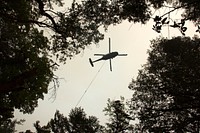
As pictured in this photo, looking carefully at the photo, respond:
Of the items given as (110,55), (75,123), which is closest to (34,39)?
(110,55)

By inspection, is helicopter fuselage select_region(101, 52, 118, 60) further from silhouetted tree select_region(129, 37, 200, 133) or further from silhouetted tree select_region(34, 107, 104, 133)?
silhouetted tree select_region(34, 107, 104, 133)

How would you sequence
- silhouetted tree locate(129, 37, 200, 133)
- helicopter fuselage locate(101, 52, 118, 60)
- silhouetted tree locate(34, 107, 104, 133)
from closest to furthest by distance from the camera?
helicopter fuselage locate(101, 52, 118, 60) < silhouetted tree locate(129, 37, 200, 133) < silhouetted tree locate(34, 107, 104, 133)

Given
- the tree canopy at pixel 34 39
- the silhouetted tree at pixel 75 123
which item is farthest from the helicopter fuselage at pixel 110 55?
the silhouetted tree at pixel 75 123

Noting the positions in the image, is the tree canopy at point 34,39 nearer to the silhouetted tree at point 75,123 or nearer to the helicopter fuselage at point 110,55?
the helicopter fuselage at point 110,55

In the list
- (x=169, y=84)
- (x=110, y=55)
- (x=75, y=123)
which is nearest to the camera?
(x=110, y=55)

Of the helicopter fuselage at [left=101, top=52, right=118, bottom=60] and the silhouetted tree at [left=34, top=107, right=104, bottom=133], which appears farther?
the silhouetted tree at [left=34, top=107, right=104, bottom=133]

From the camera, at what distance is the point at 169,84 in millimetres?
15617

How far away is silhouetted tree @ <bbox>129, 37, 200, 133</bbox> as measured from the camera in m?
14.8

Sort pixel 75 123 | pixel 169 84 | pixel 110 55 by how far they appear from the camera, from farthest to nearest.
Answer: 1. pixel 75 123
2. pixel 169 84
3. pixel 110 55

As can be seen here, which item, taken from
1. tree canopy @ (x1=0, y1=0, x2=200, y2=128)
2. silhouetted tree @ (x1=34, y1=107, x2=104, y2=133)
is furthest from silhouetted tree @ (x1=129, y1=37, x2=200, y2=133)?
silhouetted tree @ (x1=34, y1=107, x2=104, y2=133)

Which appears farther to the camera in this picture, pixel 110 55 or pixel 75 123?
pixel 75 123

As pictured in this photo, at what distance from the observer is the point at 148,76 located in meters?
17.5

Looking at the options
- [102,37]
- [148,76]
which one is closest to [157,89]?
[148,76]

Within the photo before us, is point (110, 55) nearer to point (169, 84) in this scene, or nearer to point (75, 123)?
point (169, 84)
